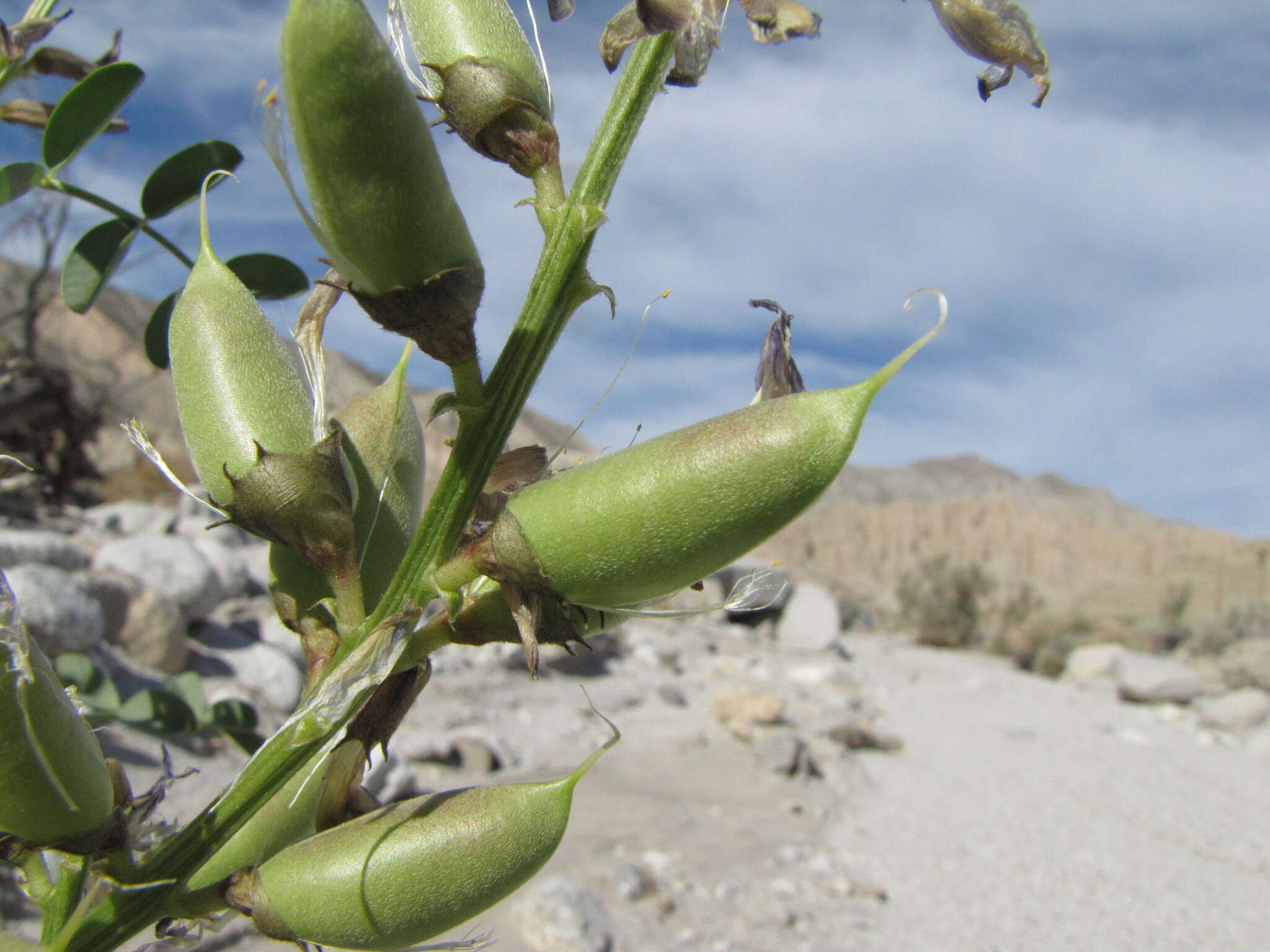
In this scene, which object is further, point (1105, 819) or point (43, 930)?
point (1105, 819)

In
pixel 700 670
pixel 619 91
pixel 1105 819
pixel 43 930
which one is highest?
pixel 619 91

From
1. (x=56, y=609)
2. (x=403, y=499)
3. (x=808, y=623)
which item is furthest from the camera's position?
(x=808, y=623)

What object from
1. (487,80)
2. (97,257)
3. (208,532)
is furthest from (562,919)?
(208,532)

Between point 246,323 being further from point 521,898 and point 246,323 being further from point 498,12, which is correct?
point 521,898

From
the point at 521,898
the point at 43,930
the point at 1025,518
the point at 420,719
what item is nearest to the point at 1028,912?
the point at 521,898

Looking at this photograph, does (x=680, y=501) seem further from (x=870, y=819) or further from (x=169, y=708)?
(x=870, y=819)

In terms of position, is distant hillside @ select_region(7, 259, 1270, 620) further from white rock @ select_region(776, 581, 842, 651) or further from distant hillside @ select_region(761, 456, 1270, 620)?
white rock @ select_region(776, 581, 842, 651)
